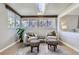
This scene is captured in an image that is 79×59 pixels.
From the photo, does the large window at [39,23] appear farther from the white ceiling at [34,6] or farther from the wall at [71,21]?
the white ceiling at [34,6]

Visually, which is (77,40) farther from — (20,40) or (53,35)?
(20,40)

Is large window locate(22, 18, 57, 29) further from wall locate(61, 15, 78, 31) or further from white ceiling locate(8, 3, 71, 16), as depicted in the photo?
white ceiling locate(8, 3, 71, 16)

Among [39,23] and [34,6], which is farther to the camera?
[39,23]

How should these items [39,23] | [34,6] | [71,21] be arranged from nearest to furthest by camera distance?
1. [34,6]
2. [71,21]
3. [39,23]

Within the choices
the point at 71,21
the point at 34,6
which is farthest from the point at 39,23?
the point at 34,6

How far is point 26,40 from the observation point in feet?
20.3

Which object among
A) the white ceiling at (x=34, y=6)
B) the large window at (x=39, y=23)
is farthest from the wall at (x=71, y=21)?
the white ceiling at (x=34, y=6)

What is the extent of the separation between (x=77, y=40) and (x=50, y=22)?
181 inches

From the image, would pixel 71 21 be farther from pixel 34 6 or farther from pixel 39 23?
pixel 34 6

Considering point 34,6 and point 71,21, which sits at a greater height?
point 34,6

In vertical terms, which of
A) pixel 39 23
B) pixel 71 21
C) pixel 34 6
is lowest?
pixel 39 23

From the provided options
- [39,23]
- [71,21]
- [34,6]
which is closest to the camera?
[34,6]

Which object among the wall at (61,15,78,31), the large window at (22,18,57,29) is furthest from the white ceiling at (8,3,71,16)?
the large window at (22,18,57,29)

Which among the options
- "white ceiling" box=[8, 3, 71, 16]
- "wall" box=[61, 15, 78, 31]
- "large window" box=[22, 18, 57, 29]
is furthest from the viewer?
"large window" box=[22, 18, 57, 29]
